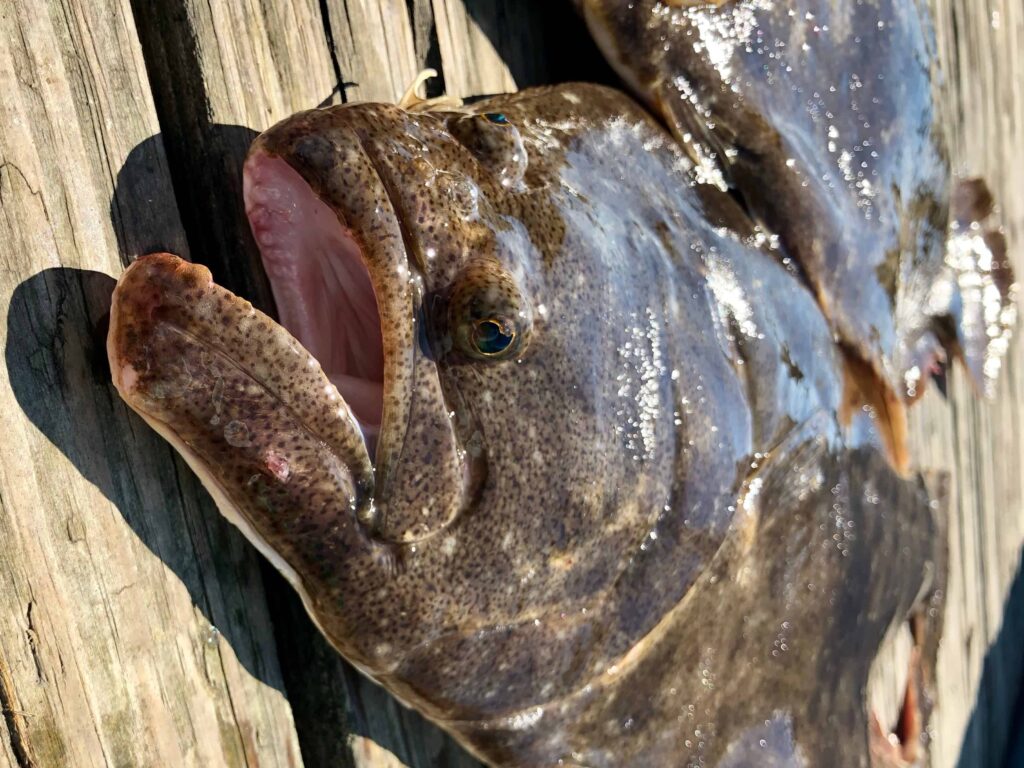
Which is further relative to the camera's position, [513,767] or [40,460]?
[513,767]

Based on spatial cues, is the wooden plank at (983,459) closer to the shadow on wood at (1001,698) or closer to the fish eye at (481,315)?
the shadow on wood at (1001,698)

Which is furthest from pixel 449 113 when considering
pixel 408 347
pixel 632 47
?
pixel 632 47

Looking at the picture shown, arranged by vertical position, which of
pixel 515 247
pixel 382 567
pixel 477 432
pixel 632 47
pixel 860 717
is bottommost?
pixel 860 717

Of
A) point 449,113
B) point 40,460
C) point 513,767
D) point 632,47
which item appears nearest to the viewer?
point 40,460

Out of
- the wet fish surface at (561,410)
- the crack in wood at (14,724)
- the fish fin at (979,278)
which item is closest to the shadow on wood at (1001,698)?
the fish fin at (979,278)

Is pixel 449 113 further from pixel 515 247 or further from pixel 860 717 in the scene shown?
pixel 860 717

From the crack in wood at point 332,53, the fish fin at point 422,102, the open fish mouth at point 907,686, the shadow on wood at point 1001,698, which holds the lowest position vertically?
the shadow on wood at point 1001,698
